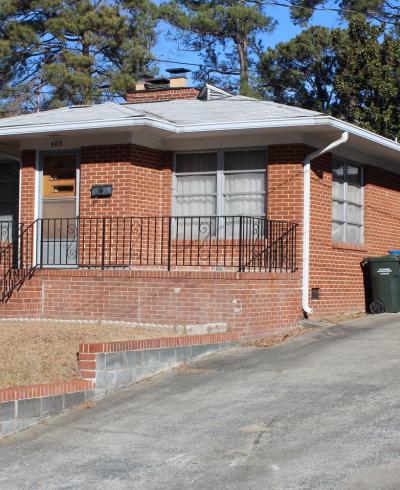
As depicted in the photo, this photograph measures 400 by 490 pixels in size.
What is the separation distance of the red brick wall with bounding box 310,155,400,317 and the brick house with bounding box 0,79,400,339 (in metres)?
0.04

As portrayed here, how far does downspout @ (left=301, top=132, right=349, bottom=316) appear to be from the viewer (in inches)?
563

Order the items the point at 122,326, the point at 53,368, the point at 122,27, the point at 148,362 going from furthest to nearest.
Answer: the point at 122,27 → the point at 122,326 → the point at 148,362 → the point at 53,368

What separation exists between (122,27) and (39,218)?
1928cm

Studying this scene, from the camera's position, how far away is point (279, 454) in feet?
24.7

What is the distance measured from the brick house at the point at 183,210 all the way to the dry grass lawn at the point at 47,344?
3.39 ft

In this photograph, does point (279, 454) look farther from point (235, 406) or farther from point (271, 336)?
point (271, 336)

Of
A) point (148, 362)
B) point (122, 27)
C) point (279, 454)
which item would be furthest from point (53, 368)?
point (122, 27)

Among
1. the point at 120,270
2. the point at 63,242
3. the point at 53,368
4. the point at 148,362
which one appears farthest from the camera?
the point at 63,242

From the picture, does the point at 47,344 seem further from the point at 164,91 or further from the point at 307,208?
the point at 164,91

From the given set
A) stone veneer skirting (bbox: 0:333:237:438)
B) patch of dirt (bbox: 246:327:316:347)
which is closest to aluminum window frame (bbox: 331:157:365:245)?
patch of dirt (bbox: 246:327:316:347)

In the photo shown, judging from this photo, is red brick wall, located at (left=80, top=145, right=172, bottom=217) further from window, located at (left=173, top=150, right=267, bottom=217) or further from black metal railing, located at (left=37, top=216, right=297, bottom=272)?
window, located at (left=173, top=150, right=267, bottom=217)

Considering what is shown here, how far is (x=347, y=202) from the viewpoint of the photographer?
16.2m

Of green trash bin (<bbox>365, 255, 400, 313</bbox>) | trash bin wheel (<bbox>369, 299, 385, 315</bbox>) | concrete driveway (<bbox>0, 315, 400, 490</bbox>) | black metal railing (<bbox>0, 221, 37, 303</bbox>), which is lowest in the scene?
concrete driveway (<bbox>0, 315, 400, 490</bbox>)

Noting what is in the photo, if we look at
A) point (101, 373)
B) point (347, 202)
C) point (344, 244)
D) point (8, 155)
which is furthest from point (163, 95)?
point (101, 373)
